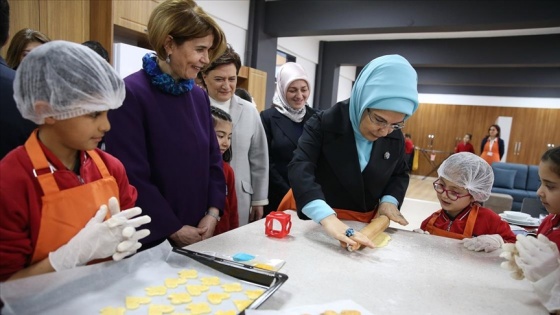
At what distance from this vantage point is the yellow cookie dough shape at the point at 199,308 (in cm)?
79

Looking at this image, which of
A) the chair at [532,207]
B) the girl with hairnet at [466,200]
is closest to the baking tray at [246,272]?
the girl with hairnet at [466,200]

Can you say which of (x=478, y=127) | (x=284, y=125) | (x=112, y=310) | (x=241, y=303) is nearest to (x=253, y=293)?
(x=241, y=303)

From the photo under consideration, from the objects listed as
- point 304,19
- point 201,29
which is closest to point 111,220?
point 201,29

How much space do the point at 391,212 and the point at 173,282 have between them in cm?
86

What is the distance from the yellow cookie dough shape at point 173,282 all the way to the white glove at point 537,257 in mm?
878

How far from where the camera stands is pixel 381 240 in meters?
1.29

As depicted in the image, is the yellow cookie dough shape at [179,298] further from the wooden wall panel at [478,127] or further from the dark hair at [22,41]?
the wooden wall panel at [478,127]

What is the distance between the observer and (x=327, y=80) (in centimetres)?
820

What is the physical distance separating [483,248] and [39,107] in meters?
1.40

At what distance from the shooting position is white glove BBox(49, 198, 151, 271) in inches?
29.4

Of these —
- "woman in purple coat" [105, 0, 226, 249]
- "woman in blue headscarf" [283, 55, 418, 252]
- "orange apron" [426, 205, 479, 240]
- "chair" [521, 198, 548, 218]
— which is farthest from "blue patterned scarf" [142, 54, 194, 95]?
"chair" [521, 198, 548, 218]

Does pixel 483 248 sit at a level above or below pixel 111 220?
below

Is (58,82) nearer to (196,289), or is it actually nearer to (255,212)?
(196,289)

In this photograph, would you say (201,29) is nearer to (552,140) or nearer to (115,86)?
(115,86)
